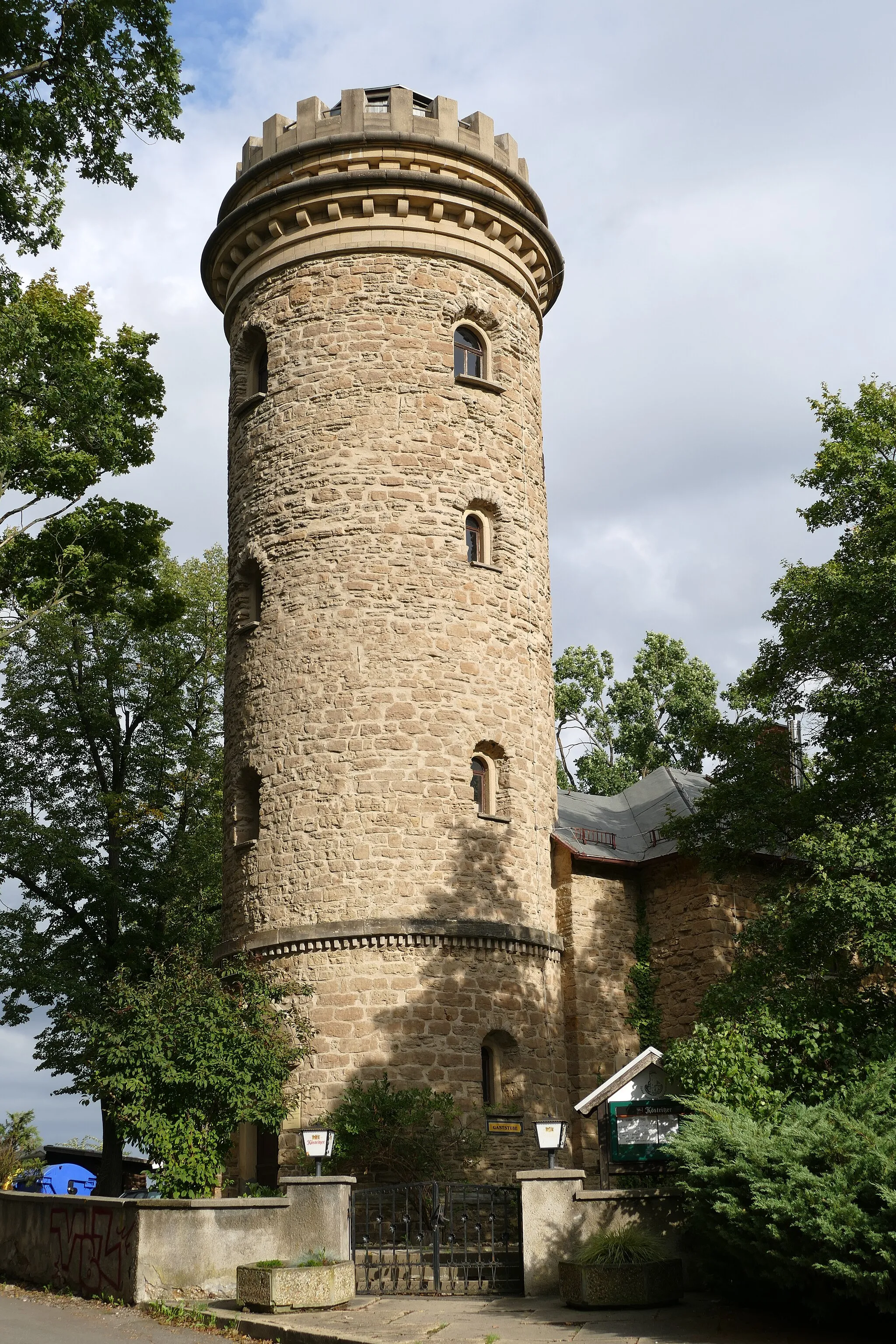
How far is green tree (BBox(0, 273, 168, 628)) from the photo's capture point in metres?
17.9

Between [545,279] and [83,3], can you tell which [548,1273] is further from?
[545,279]

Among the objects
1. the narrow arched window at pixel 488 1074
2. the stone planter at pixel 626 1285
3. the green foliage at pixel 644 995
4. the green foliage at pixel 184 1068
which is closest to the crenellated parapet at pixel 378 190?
the green foliage at pixel 644 995

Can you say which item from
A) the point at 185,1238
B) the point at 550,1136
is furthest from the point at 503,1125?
the point at 185,1238

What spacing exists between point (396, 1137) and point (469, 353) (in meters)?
12.1

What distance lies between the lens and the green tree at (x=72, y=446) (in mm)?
17875

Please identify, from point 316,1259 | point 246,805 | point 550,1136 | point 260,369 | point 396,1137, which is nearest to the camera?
point 316,1259

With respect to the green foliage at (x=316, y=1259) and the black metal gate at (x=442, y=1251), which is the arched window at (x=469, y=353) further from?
the green foliage at (x=316, y=1259)

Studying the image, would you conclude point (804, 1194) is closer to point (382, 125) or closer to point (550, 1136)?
point (550, 1136)

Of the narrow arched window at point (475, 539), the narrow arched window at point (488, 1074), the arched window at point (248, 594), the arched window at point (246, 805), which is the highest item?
the narrow arched window at point (475, 539)

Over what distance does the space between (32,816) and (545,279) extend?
13.7 m

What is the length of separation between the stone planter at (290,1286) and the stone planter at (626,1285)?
86.4 inches

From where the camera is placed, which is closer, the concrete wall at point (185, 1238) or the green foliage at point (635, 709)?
the concrete wall at point (185, 1238)

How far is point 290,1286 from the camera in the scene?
11.4 meters

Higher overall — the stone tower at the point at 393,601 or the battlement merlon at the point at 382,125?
the battlement merlon at the point at 382,125
